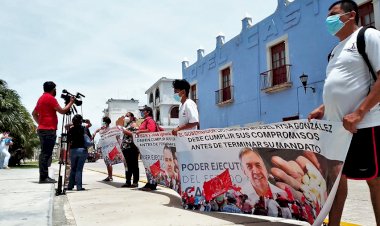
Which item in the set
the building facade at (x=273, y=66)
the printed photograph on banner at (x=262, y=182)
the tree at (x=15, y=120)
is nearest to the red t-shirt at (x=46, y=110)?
the printed photograph on banner at (x=262, y=182)

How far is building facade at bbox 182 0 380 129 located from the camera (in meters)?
12.8

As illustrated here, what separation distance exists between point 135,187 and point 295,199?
14.6 feet

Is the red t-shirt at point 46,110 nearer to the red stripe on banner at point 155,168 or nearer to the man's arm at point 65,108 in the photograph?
the man's arm at point 65,108

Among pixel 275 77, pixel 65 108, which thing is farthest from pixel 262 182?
pixel 275 77

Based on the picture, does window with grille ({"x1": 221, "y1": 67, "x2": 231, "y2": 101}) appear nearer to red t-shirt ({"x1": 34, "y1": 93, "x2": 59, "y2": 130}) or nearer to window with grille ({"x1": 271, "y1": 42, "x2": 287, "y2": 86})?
window with grille ({"x1": 271, "y1": 42, "x2": 287, "y2": 86})

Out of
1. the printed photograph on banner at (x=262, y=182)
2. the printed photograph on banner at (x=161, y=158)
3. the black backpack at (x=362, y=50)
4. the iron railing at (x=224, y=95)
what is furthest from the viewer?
the iron railing at (x=224, y=95)

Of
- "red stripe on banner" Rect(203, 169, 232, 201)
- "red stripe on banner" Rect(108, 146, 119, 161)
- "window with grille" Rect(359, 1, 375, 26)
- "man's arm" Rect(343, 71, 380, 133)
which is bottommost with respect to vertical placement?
"red stripe on banner" Rect(203, 169, 232, 201)

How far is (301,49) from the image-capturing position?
1364 centimetres

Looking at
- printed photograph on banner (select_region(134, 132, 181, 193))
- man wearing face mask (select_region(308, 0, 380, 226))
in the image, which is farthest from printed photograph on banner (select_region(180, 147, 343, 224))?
printed photograph on banner (select_region(134, 132, 181, 193))

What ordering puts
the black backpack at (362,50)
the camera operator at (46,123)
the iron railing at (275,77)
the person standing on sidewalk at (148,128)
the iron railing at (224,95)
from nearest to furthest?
the black backpack at (362,50) → the camera operator at (46,123) → the person standing on sidewalk at (148,128) → the iron railing at (275,77) → the iron railing at (224,95)

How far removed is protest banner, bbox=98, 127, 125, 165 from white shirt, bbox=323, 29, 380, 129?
5.75 m

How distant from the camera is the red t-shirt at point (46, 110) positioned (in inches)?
239

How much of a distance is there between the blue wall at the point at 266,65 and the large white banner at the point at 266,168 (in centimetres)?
953

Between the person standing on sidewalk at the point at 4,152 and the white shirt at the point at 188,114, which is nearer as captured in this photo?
the white shirt at the point at 188,114
